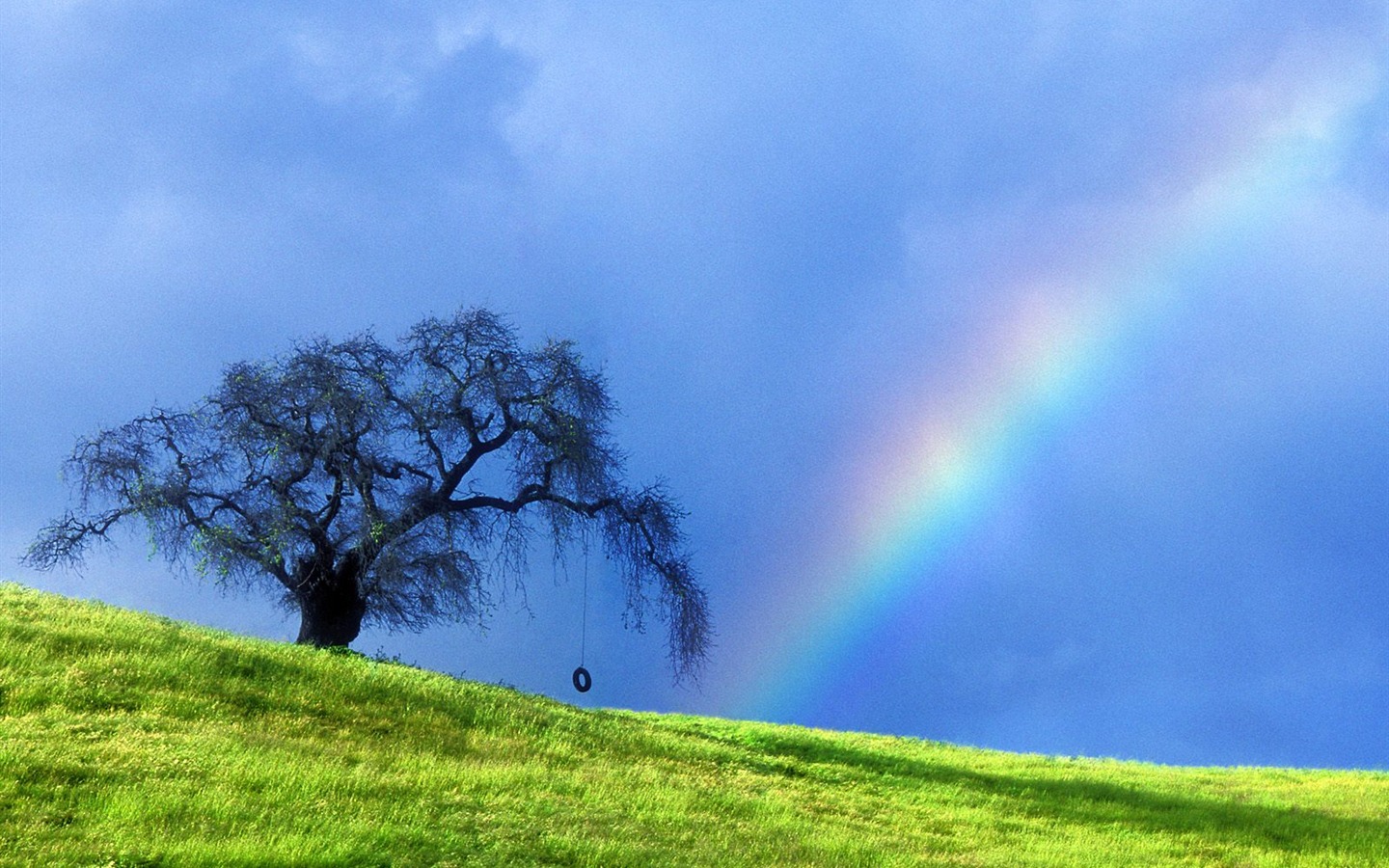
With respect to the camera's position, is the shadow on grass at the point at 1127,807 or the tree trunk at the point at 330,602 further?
the tree trunk at the point at 330,602

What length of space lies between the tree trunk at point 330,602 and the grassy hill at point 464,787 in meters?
4.39

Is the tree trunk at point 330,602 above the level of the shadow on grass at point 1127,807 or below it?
above

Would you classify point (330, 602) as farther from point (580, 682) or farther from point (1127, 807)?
point (1127, 807)

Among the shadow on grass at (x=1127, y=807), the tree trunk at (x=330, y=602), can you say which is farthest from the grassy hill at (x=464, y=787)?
the tree trunk at (x=330, y=602)

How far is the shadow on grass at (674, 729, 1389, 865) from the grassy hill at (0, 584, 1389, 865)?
92 millimetres

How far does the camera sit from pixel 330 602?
2891 cm

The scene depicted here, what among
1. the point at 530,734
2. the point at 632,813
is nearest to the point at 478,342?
the point at 530,734

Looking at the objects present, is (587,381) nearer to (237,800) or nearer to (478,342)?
(478,342)

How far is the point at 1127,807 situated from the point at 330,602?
19.3 metres

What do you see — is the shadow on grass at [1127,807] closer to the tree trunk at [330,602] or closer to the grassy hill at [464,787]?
the grassy hill at [464,787]

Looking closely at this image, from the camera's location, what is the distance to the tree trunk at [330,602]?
28.6 m

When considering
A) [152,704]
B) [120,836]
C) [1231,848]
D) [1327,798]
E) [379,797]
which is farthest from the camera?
[1327,798]

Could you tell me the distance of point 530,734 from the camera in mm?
20375

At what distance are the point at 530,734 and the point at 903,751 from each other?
1191cm
